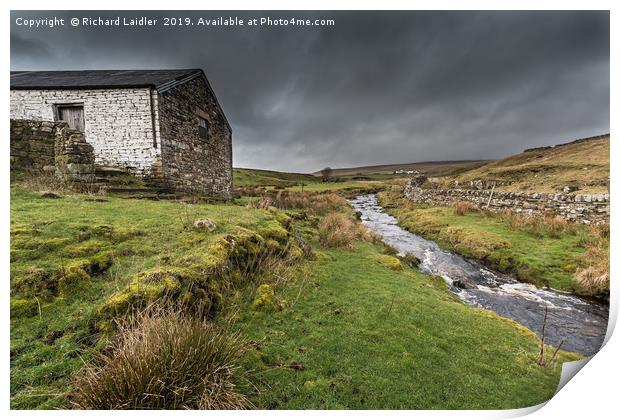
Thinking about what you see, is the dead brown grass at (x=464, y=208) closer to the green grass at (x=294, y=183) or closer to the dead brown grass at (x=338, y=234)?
the dead brown grass at (x=338, y=234)

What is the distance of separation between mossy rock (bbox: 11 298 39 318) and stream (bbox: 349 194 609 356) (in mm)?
8298

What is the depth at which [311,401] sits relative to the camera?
309 cm

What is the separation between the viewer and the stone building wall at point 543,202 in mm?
11391

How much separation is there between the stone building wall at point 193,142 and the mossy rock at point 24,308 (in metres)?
8.81

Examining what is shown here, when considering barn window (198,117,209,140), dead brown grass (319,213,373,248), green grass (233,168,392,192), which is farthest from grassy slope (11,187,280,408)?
green grass (233,168,392,192)

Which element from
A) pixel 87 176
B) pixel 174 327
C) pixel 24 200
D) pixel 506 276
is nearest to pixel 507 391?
pixel 174 327

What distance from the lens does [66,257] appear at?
162 inches

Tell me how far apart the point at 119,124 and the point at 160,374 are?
467 inches

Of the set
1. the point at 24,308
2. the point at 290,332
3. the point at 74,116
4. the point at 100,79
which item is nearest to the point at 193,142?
the point at 100,79

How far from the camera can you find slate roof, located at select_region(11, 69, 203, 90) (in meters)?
11.0

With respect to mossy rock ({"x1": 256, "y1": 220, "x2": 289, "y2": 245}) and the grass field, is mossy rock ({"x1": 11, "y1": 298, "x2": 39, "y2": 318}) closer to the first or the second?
the grass field

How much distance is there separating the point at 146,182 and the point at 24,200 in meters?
4.65

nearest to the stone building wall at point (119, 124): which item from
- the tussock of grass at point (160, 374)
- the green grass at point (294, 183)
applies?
the tussock of grass at point (160, 374)

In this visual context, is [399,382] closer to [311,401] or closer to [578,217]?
[311,401]
